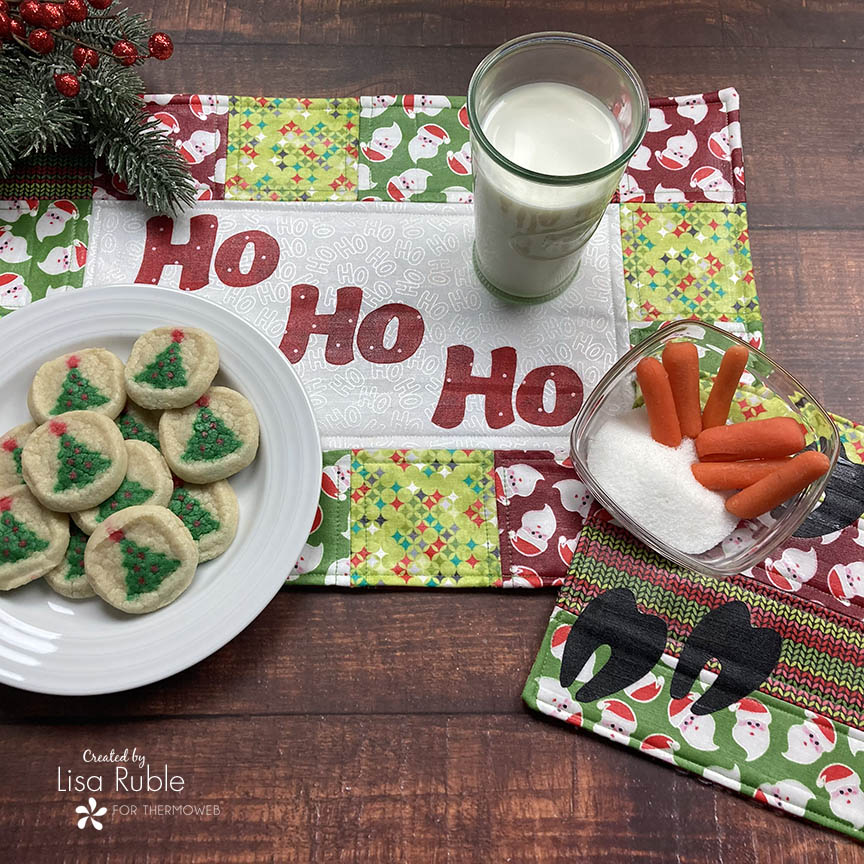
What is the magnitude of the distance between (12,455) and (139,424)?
125mm

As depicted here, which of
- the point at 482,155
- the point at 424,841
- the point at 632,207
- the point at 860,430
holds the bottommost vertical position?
the point at 424,841

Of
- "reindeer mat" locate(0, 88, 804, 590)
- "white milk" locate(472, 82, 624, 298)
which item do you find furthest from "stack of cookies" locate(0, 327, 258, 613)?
"white milk" locate(472, 82, 624, 298)

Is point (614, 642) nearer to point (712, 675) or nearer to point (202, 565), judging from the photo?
point (712, 675)

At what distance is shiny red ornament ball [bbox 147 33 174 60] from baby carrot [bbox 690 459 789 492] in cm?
76

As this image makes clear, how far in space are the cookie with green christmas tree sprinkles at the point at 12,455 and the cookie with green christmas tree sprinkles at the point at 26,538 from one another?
0.01 meters

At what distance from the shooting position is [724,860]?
750 mm

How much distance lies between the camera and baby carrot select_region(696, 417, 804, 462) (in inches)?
30.6

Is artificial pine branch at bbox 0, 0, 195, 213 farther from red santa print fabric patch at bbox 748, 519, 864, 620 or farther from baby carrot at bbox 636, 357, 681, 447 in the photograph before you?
red santa print fabric patch at bbox 748, 519, 864, 620

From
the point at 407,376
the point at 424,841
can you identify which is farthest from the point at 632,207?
the point at 424,841

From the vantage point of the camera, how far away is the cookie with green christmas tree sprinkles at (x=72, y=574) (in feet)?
2.44

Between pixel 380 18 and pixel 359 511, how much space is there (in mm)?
662

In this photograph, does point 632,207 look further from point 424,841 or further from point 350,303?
point 424,841

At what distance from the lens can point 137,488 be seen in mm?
754

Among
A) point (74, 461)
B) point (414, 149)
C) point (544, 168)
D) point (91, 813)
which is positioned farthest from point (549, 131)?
point (91, 813)
